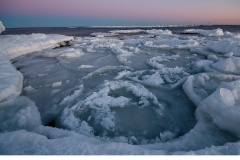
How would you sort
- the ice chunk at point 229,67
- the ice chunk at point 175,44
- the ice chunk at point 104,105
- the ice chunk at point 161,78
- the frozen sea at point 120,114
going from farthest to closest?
the ice chunk at point 175,44
the ice chunk at point 229,67
the ice chunk at point 161,78
the ice chunk at point 104,105
the frozen sea at point 120,114

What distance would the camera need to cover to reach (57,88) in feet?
10.3

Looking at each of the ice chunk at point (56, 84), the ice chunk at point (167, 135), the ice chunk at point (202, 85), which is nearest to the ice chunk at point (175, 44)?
the ice chunk at point (202, 85)

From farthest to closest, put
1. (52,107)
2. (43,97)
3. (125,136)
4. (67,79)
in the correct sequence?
(67,79) → (43,97) → (52,107) → (125,136)

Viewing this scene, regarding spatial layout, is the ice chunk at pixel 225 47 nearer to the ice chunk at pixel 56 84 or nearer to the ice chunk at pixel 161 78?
the ice chunk at pixel 161 78

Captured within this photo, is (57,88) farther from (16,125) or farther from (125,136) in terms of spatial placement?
(125,136)

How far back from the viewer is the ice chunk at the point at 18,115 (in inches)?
76.6

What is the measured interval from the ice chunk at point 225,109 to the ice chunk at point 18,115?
1.91 meters

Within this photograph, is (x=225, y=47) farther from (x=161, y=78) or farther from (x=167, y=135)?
(x=167, y=135)

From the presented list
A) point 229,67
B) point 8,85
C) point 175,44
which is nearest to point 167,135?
point 8,85

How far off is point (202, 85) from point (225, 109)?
46.3 inches

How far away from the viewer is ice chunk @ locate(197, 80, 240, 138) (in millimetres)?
1763

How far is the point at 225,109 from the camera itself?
184 centimetres
